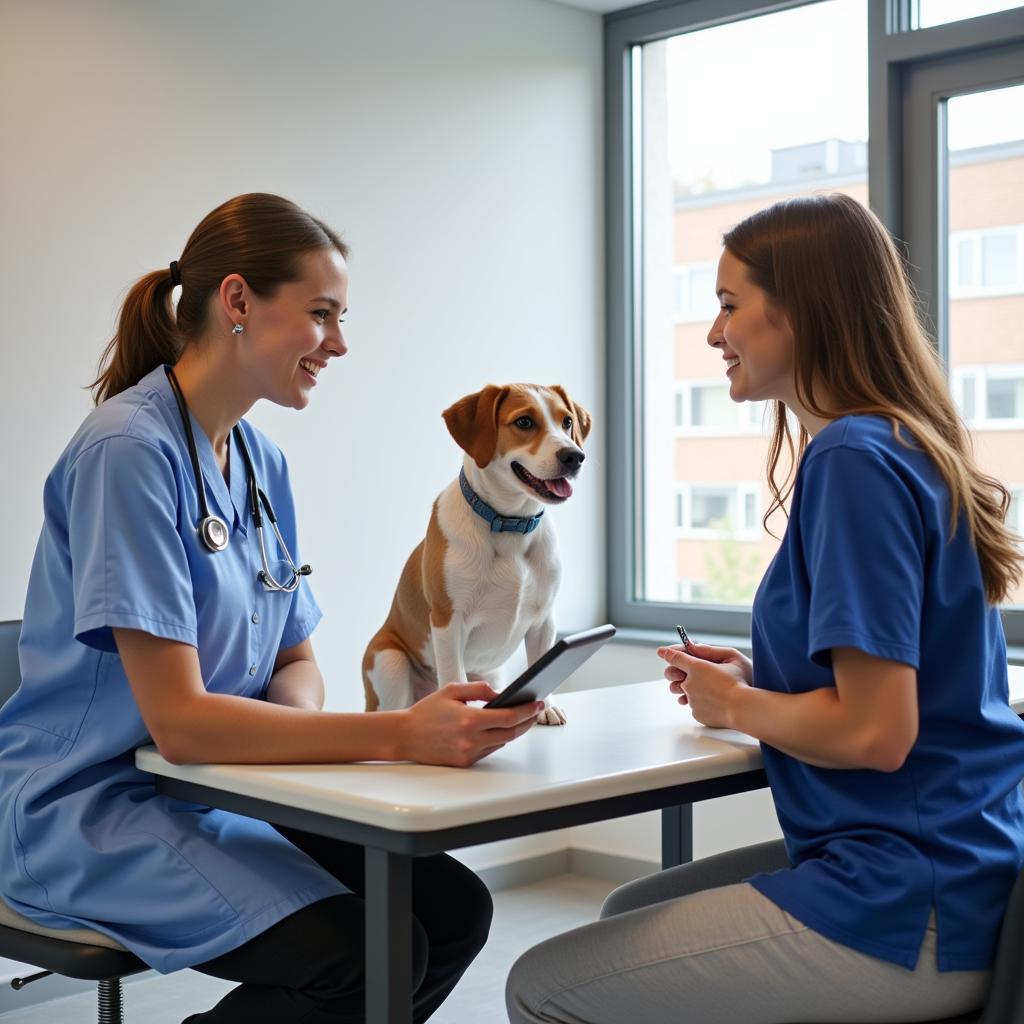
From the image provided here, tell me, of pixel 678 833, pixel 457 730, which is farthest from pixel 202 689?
pixel 678 833

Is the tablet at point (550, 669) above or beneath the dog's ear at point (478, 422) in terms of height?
beneath

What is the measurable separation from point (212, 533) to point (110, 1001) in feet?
2.20

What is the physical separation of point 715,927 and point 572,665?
0.31 metres

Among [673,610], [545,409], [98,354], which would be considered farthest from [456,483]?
[673,610]

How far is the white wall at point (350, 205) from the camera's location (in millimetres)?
2791

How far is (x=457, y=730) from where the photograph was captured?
Answer: 54.1 inches

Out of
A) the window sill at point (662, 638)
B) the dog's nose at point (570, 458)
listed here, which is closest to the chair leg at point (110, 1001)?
the dog's nose at point (570, 458)

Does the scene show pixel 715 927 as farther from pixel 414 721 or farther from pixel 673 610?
pixel 673 610

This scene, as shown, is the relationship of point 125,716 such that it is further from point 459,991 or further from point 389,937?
point 459,991

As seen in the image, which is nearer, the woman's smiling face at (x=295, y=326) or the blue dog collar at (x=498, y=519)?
the woman's smiling face at (x=295, y=326)

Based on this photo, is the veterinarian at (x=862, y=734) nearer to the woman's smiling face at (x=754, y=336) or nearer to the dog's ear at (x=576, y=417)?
the woman's smiling face at (x=754, y=336)

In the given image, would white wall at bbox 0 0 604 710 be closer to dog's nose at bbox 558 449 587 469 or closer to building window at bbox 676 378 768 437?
building window at bbox 676 378 768 437

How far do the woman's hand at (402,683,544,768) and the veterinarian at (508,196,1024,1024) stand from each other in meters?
0.22

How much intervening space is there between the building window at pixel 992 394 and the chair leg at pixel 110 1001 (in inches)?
92.1
